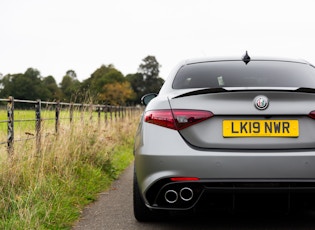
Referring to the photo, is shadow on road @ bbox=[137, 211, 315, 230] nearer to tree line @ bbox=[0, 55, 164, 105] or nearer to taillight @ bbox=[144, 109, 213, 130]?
taillight @ bbox=[144, 109, 213, 130]

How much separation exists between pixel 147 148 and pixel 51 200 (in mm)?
1772

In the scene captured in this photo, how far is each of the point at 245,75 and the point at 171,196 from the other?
141 centimetres

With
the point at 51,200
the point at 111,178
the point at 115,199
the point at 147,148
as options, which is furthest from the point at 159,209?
the point at 111,178

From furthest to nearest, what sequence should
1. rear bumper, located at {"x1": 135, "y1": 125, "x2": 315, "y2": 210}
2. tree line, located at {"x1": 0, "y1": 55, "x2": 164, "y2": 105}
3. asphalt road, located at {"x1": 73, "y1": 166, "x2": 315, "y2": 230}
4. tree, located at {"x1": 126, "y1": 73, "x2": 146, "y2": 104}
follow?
tree, located at {"x1": 126, "y1": 73, "x2": 146, "y2": 104}
tree line, located at {"x1": 0, "y1": 55, "x2": 164, "y2": 105}
asphalt road, located at {"x1": 73, "y1": 166, "x2": 315, "y2": 230}
rear bumper, located at {"x1": 135, "y1": 125, "x2": 315, "y2": 210}

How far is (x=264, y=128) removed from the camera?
3309mm

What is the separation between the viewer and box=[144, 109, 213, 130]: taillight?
3385 mm

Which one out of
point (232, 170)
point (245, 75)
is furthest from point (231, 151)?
point (245, 75)

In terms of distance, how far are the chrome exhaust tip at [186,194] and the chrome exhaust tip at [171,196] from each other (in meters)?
0.04

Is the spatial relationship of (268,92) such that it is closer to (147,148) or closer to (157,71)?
(147,148)

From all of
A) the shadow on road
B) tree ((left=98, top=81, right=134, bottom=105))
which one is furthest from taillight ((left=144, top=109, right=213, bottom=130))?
tree ((left=98, top=81, right=134, bottom=105))

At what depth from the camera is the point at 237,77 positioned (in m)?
4.22

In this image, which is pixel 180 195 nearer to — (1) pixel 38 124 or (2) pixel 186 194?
(2) pixel 186 194

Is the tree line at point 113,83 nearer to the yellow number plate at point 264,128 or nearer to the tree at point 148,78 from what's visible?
the tree at point 148,78

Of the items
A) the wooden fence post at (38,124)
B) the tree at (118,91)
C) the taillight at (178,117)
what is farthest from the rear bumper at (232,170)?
the tree at (118,91)
